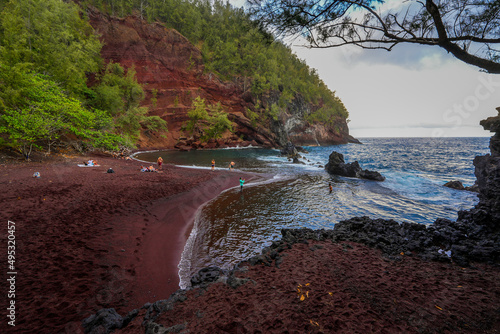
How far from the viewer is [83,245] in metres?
5.83

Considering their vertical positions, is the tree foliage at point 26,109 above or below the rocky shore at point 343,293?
above

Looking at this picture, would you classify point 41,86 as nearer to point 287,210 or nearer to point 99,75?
point 287,210

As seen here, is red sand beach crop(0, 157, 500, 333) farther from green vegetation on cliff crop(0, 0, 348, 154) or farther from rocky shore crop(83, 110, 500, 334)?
green vegetation on cliff crop(0, 0, 348, 154)

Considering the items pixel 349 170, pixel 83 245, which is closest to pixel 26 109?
pixel 83 245

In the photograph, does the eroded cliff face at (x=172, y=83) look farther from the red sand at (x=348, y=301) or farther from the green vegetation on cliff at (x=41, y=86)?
the red sand at (x=348, y=301)

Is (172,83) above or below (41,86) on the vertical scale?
above

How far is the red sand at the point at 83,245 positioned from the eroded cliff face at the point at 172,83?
37375mm

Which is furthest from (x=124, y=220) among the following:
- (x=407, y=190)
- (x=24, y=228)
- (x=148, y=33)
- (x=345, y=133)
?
(x=345, y=133)

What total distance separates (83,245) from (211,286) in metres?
4.64

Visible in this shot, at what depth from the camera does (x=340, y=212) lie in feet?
38.5

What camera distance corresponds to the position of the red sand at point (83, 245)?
3953 millimetres

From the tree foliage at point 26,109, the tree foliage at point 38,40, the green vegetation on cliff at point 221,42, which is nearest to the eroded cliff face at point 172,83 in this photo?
the green vegetation on cliff at point 221,42

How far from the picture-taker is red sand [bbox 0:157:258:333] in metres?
3.95

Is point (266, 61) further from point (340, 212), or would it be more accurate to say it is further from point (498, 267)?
point (498, 267)
